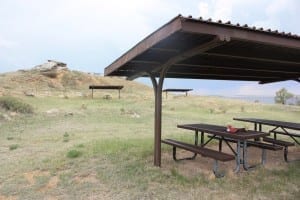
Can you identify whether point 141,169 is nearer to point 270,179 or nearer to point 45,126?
point 270,179

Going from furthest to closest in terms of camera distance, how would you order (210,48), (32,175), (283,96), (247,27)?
1. (283,96)
2. (32,175)
3. (210,48)
4. (247,27)

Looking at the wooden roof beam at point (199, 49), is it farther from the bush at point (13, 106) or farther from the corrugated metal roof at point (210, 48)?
the bush at point (13, 106)

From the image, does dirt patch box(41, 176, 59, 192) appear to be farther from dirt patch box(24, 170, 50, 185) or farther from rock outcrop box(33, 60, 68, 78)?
rock outcrop box(33, 60, 68, 78)

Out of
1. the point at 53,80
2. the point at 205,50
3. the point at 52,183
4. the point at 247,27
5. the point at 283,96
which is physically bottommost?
the point at 52,183

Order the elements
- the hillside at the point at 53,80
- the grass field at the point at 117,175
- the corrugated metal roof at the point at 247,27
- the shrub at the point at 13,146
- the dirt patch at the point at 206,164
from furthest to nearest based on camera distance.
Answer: the hillside at the point at 53,80 < the shrub at the point at 13,146 < the dirt patch at the point at 206,164 < the grass field at the point at 117,175 < the corrugated metal roof at the point at 247,27

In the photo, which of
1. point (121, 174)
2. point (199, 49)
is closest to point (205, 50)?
point (199, 49)

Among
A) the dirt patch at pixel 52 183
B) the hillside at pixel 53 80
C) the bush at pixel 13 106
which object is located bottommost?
the dirt patch at pixel 52 183

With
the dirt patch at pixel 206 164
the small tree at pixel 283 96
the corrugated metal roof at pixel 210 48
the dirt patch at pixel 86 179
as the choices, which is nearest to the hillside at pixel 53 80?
the small tree at pixel 283 96

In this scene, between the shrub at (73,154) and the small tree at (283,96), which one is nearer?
Result: the shrub at (73,154)


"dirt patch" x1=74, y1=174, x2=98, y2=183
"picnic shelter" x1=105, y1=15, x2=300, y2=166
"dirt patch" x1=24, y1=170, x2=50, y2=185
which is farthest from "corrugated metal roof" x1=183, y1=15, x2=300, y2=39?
"dirt patch" x1=24, y1=170, x2=50, y2=185

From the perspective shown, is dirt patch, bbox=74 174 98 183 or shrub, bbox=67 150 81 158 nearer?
dirt patch, bbox=74 174 98 183

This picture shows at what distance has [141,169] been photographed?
15.9 feet

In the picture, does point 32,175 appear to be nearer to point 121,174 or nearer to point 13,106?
point 121,174

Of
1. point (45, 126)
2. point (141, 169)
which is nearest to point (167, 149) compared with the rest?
point (141, 169)
